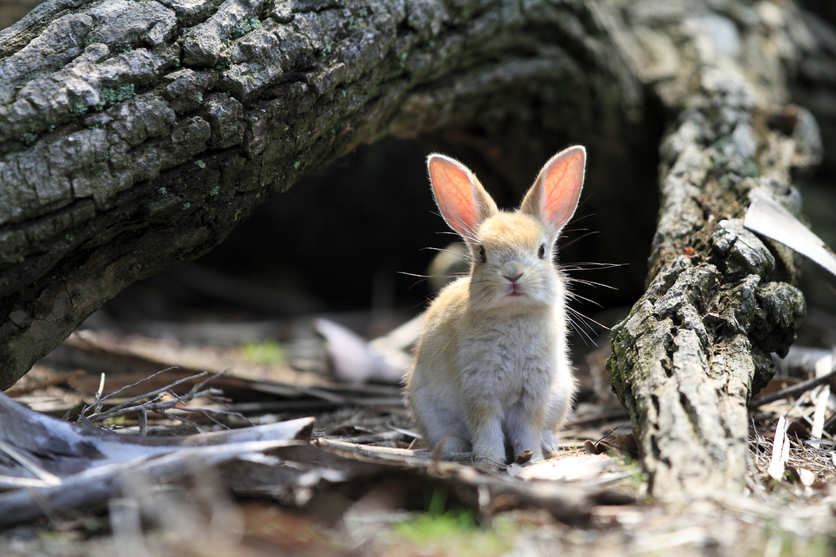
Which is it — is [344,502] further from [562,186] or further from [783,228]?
[783,228]

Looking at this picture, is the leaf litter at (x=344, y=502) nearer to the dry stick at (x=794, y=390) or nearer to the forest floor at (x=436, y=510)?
the forest floor at (x=436, y=510)

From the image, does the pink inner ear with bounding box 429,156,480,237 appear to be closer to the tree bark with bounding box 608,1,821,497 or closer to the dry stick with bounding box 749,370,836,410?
the tree bark with bounding box 608,1,821,497

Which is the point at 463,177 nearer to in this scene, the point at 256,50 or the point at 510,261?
the point at 510,261

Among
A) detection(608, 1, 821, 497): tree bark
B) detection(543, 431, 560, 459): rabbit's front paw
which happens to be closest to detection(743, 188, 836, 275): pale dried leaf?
detection(608, 1, 821, 497): tree bark

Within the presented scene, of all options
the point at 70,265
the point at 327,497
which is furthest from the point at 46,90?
the point at 327,497

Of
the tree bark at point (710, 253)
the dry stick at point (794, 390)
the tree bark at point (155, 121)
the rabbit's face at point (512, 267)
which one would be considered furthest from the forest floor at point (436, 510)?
the rabbit's face at point (512, 267)

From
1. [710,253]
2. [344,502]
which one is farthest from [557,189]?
[344,502]

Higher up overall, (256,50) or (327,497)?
(256,50)
